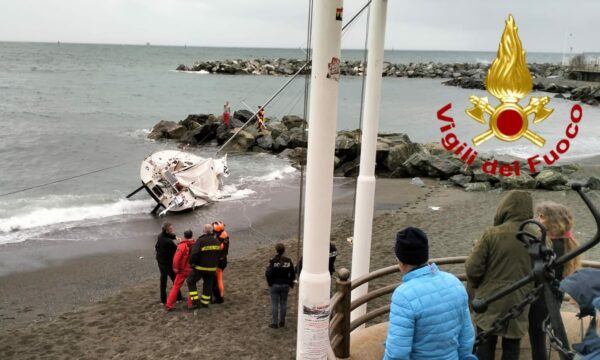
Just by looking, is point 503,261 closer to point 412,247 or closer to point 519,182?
point 412,247

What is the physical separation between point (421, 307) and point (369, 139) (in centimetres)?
301

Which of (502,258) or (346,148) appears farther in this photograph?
(346,148)

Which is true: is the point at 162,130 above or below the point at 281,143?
below

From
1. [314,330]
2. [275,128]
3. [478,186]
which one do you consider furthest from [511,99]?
[275,128]

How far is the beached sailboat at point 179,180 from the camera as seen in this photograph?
63.5ft

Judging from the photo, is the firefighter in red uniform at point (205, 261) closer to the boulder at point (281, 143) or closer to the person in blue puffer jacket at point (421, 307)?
the person in blue puffer jacket at point (421, 307)

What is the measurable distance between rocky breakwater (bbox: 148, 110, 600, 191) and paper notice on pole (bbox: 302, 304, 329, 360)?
4.02 m

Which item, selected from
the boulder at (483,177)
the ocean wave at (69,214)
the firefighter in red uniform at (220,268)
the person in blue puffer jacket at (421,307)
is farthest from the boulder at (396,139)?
the person in blue puffer jacket at (421,307)

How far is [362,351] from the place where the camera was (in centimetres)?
517

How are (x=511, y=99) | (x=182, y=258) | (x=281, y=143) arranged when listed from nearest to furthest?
(x=511, y=99) < (x=182, y=258) < (x=281, y=143)

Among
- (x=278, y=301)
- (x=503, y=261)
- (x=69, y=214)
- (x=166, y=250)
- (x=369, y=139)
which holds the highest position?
(x=369, y=139)

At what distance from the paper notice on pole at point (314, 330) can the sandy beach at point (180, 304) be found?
4.47 metres

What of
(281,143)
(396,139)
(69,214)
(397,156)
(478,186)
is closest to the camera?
(478,186)

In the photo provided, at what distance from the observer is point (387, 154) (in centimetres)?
2395
